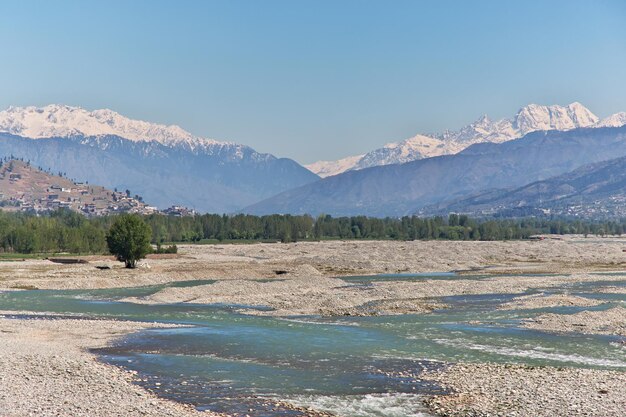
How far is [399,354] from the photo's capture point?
164 ft

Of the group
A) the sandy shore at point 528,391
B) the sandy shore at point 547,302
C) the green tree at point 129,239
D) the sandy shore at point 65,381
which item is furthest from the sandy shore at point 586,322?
the green tree at point 129,239

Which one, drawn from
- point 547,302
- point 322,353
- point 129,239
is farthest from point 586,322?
point 129,239

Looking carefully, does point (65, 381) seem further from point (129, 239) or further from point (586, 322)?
point (129, 239)

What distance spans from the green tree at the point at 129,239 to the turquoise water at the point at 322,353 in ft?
157

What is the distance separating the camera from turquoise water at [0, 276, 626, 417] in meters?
38.5

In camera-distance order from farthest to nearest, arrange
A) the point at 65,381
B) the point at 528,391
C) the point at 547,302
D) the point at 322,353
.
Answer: the point at 547,302
the point at 322,353
the point at 65,381
the point at 528,391

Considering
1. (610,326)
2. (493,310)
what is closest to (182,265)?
(493,310)

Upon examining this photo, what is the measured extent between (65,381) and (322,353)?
1754 cm

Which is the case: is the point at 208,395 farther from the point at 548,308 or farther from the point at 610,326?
the point at 548,308

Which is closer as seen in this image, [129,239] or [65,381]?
[65,381]

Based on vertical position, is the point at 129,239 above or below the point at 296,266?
above

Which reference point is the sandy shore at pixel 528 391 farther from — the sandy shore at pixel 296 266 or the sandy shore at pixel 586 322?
the sandy shore at pixel 296 266

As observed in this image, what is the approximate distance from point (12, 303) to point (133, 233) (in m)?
44.5

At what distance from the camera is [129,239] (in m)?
126
